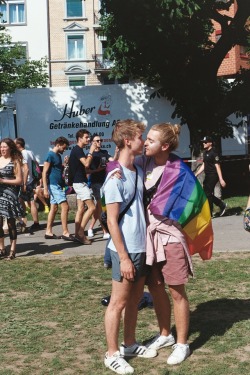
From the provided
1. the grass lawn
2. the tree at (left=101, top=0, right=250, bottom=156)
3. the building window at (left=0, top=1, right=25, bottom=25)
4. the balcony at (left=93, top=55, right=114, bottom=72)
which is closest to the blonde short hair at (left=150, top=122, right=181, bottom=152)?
the grass lawn

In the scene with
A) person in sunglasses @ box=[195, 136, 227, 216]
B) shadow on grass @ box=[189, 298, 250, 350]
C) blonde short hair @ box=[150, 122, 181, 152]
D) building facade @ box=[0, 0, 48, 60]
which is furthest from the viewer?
building facade @ box=[0, 0, 48, 60]

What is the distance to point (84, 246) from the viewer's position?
9875 millimetres

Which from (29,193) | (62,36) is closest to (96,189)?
(29,193)

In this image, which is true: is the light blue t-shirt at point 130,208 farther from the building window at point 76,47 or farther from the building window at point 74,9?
the building window at point 76,47

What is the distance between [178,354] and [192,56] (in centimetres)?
1292

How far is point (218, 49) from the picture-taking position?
1666 centimetres

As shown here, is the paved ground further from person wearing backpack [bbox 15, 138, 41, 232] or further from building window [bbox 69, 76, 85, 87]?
building window [bbox 69, 76, 85, 87]

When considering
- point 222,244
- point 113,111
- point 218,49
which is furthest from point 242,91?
point 222,244

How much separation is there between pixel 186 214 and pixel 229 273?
3.06 meters

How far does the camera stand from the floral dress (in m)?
8.73

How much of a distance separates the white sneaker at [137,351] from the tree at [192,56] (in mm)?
11680

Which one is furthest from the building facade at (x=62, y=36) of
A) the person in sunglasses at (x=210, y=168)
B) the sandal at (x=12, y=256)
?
the sandal at (x=12, y=256)

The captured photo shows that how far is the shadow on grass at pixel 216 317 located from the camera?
16.9 feet

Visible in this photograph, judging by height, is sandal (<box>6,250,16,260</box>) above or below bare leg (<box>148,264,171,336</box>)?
below
